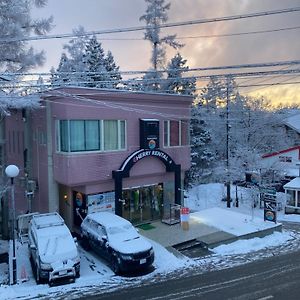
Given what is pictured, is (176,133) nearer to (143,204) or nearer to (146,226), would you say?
(143,204)

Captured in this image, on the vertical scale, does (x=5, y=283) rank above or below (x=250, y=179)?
below

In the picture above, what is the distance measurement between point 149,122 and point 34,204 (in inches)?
316

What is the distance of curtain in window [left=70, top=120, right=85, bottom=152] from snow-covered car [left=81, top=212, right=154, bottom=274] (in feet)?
11.0

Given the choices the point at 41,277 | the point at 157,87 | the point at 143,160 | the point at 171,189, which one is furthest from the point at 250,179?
the point at 41,277

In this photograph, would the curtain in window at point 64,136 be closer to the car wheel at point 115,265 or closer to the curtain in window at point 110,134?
the curtain in window at point 110,134

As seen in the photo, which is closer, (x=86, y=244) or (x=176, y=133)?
(x=86, y=244)

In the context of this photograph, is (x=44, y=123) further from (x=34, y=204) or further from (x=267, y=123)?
(x=267, y=123)

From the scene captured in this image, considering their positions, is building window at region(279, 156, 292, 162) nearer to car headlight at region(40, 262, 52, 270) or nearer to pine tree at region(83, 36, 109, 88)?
pine tree at region(83, 36, 109, 88)

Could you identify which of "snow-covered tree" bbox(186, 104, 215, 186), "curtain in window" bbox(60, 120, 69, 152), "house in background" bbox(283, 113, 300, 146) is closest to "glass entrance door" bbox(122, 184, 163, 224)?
"curtain in window" bbox(60, 120, 69, 152)

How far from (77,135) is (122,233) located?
547 cm

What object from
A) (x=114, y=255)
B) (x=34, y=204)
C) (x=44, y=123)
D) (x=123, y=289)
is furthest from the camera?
(x=34, y=204)

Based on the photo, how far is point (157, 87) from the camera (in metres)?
41.8

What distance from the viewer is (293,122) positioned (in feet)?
157

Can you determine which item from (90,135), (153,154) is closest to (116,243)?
(90,135)
